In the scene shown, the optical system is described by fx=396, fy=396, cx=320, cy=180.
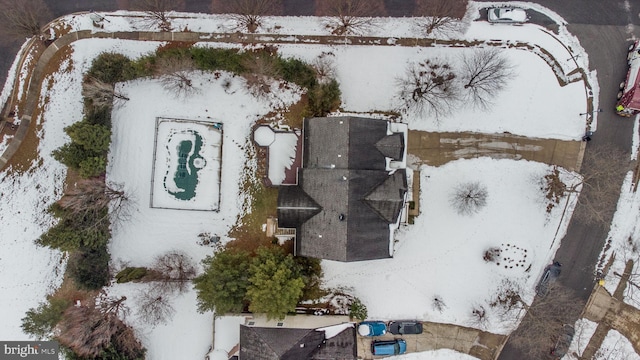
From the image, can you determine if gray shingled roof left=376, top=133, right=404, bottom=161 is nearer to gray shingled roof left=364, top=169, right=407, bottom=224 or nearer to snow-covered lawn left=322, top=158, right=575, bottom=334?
gray shingled roof left=364, top=169, right=407, bottom=224

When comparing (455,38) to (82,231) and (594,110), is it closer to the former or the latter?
(594,110)

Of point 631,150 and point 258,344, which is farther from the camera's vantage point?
point 631,150

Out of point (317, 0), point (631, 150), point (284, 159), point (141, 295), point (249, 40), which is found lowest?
point (141, 295)

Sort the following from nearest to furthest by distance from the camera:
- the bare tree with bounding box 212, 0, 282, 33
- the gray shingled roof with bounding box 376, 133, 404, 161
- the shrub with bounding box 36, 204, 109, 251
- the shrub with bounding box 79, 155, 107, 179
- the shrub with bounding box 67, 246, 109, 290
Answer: the gray shingled roof with bounding box 376, 133, 404, 161 → the shrub with bounding box 36, 204, 109, 251 → the shrub with bounding box 79, 155, 107, 179 → the shrub with bounding box 67, 246, 109, 290 → the bare tree with bounding box 212, 0, 282, 33

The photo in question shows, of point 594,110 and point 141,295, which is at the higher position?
point 594,110

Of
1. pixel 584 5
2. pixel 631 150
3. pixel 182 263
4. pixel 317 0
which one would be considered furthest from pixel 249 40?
pixel 631 150

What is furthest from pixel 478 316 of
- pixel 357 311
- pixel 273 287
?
pixel 273 287

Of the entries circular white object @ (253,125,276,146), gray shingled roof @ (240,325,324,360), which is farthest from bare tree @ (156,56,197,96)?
gray shingled roof @ (240,325,324,360)
